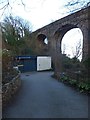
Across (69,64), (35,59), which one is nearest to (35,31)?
(35,59)

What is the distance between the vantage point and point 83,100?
9805mm

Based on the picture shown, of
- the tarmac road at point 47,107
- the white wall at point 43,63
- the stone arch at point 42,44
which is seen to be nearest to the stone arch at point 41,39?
the stone arch at point 42,44

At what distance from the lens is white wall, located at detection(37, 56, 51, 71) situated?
33312mm

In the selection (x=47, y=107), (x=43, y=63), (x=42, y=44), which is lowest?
(x=47, y=107)

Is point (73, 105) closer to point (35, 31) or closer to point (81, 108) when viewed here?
point (81, 108)

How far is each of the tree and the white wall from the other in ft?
11.4

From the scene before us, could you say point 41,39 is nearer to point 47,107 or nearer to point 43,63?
point 43,63

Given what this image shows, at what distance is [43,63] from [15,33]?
6338mm

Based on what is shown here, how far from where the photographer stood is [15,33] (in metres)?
33.8

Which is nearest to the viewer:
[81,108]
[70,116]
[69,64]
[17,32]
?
[70,116]

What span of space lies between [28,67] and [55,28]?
6939 millimetres

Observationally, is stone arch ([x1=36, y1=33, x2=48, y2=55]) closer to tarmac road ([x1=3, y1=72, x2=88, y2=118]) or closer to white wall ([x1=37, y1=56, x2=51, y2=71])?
white wall ([x1=37, y1=56, x2=51, y2=71])

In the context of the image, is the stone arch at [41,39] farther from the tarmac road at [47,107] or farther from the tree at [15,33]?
the tarmac road at [47,107]

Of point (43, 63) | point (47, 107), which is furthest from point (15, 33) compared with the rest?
point (47, 107)
